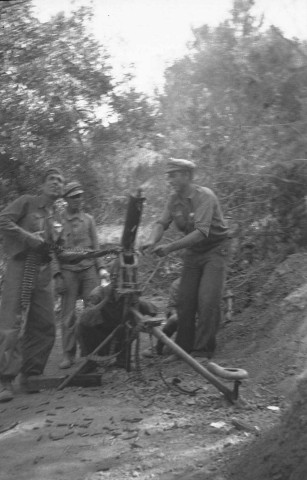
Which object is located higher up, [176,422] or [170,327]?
[176,422]

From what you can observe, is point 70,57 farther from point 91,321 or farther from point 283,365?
point 283,365

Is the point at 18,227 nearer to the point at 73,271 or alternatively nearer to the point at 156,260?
the point at 73,271

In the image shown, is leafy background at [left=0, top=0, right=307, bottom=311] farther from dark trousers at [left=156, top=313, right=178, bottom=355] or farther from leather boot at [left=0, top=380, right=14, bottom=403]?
leather boot at [left=0, top=380, right=14, bottom=403]

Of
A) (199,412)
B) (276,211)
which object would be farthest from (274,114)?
(199,412)

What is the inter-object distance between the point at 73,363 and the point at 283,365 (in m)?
2.53

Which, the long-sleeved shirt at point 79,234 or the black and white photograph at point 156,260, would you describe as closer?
the black and white photograph at point 156,260

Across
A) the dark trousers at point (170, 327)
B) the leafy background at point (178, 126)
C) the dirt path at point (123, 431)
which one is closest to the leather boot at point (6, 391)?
the dirt path at point (123, 431)

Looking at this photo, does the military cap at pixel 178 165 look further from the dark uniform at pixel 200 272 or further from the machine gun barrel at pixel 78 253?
the machine gun barrel at pixel 78 253

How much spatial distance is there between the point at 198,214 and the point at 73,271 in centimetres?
175

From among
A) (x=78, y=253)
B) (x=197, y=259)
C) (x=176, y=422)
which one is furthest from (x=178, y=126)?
(x=176, y=422)

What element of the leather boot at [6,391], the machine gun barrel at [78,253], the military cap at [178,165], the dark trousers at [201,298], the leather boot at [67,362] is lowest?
the leather boot at [67,362]

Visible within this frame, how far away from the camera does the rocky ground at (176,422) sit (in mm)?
4152

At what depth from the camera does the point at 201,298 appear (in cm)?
715

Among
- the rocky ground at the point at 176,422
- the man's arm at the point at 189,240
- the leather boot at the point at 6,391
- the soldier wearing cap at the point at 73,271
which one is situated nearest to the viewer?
the rocky ground at the point at 176,422
